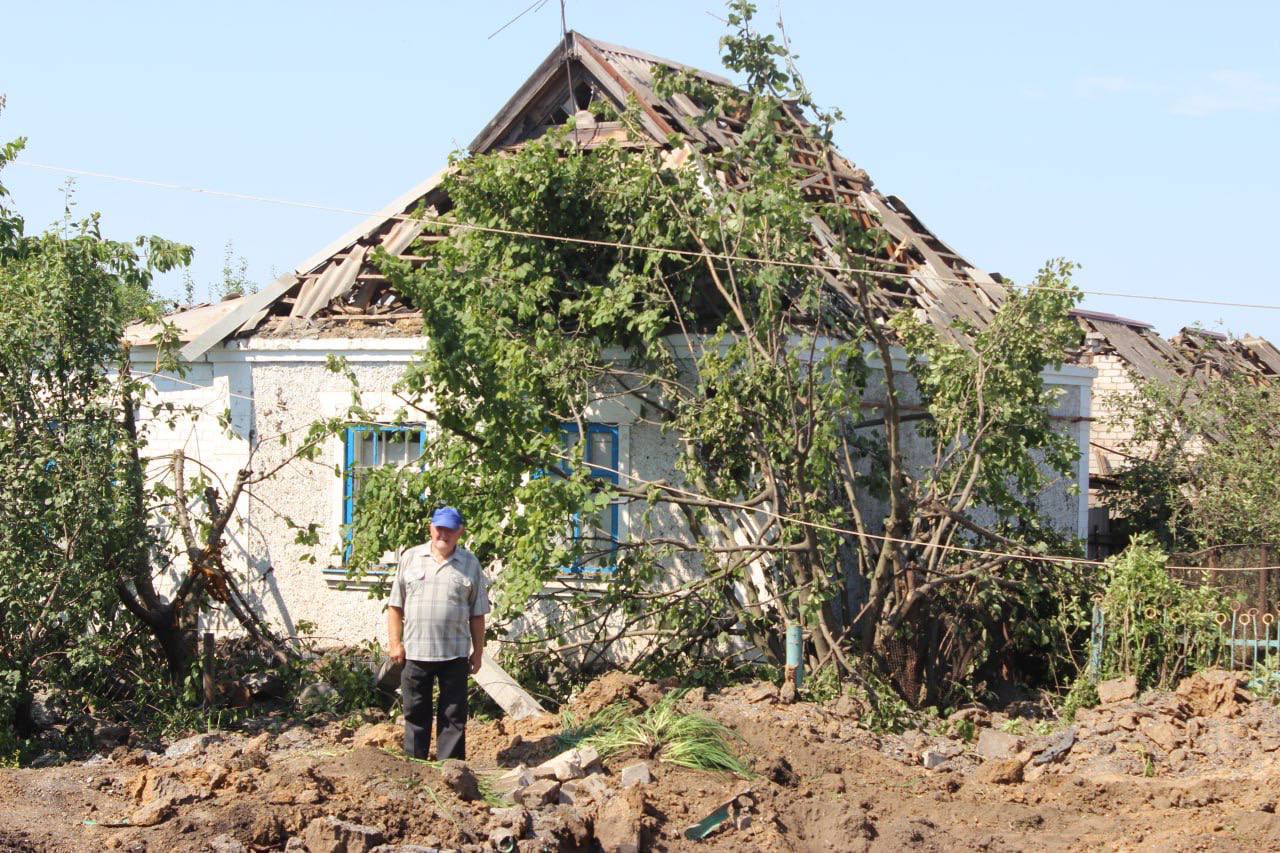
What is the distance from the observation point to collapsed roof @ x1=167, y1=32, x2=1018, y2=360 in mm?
12141

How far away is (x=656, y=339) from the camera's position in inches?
415

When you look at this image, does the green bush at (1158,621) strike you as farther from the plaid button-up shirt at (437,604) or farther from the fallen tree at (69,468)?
the fallen tree at (69,468)

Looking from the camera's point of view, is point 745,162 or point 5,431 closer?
point 5,431

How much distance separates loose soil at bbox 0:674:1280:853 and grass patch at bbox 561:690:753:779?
0.37 ft

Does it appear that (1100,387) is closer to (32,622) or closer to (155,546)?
(155,546)

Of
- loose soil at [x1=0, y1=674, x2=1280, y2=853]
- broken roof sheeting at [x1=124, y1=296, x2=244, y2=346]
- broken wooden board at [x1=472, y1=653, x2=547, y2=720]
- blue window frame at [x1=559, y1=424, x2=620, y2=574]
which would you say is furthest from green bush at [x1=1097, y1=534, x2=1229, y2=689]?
broken roof sheeting at [x1=124, y1=296, x2=244, y2=346]

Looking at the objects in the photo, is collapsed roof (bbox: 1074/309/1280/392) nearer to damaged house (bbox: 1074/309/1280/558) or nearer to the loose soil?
damaged house (bbox: 1074/309/1280/558)

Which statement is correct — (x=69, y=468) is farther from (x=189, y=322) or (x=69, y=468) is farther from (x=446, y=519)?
(x=189, y=322)

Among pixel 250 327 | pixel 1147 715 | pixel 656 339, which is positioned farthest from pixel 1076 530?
pixel 250 327

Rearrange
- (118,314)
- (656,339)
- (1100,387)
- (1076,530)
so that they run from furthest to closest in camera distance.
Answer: (1100,387) → (1076,530) → (656,339) → (118,314)

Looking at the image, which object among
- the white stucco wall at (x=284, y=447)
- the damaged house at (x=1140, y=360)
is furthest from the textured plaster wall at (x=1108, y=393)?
the white stucco wall at (x=284, y=447)

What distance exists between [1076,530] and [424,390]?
706 cm

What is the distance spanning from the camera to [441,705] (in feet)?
25.5

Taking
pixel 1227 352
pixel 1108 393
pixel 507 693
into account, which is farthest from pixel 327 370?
pixel 1227 352
